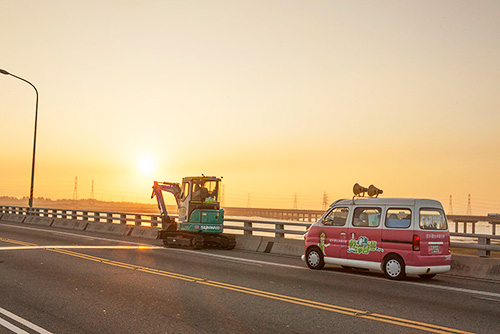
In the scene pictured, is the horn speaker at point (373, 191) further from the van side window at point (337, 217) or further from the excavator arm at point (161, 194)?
the excavator arm at point (161, 194)

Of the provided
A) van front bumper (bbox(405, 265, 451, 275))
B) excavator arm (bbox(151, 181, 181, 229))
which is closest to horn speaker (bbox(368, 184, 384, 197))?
van front bumper (bbox(405, 265, 451, 275))

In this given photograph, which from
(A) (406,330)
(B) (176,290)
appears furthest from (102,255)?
(A) (406,330)

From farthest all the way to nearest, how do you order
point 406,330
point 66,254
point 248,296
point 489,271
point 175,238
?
point 175,238 → point 66,254 → point 489,271 → point 248,296 → point 406,330

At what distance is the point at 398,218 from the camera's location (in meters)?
12.5

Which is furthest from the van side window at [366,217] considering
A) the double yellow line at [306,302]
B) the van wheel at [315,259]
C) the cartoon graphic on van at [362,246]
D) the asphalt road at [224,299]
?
the double yellow line at [306,302]

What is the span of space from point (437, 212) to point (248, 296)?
6.03m

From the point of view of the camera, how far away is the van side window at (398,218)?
486 inches

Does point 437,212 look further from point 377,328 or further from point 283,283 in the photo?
point 377,328

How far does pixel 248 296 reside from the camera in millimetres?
9562

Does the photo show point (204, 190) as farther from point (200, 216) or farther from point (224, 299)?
point (224, 299)

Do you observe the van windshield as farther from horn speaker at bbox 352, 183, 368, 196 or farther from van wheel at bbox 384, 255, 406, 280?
horn speaker at bbox 352, 183, 368, 196

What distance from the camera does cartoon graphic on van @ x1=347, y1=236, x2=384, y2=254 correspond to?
12755mm

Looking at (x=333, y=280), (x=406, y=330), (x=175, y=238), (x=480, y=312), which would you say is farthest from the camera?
(x=175, y=238)

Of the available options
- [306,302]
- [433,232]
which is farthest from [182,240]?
[306,302]
